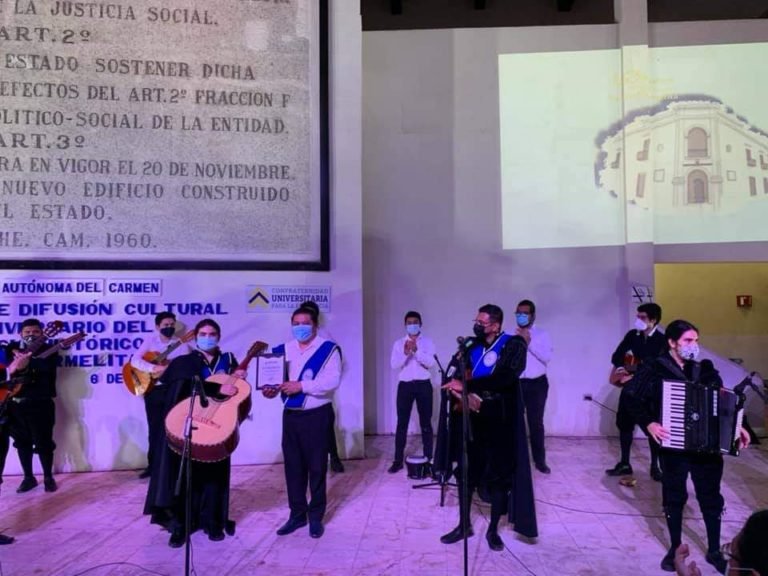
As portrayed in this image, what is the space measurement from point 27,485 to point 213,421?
279cm

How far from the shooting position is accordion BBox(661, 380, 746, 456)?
3.09 meters

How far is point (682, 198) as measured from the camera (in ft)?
23.9

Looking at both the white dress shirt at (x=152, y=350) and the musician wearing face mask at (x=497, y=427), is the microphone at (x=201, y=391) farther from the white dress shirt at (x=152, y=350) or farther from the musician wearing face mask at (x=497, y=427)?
the white dress shirt at (x=152, y=350)

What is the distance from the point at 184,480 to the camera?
3.84m

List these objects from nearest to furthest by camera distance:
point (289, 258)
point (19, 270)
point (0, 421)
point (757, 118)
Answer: point (0, 421), point (19, 270), point (289, 258), point (757, 118)

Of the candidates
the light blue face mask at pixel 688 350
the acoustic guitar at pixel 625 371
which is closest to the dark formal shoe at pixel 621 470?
the acoustic guitar at pixel 625 371

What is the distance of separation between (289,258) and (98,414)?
8.21ft

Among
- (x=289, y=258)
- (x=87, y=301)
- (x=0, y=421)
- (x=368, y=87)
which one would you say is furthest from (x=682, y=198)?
(x=0, y=421)

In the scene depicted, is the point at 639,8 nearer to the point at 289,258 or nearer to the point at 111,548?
the point at 289,258

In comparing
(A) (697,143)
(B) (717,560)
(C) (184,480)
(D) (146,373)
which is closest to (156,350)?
(D) (146,373)

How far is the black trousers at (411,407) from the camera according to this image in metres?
5.55

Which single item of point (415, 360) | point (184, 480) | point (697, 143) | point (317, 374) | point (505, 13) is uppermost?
point (505, 13)

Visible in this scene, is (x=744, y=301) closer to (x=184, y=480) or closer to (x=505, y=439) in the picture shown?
(x=505, y=439)

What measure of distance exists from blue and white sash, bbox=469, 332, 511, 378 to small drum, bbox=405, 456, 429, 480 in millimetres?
1885
